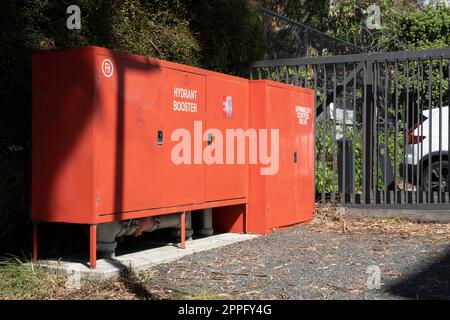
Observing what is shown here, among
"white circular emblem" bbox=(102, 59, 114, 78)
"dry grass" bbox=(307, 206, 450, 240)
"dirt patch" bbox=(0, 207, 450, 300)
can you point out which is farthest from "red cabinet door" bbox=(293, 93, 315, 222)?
"white circular emblem" bbox=(102, 59, 114, 78)

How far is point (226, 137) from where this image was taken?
7992 mm

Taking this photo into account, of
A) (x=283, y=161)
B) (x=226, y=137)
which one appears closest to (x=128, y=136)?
(x=226, y=137)

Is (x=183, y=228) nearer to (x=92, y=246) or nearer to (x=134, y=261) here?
(x=134, y=261)

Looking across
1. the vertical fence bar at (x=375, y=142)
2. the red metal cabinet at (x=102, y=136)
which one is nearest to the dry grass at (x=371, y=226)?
the vertical fence bar at (x=375, y=142)

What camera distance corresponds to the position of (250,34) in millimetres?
10586

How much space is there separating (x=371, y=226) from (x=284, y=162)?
1.67 metres

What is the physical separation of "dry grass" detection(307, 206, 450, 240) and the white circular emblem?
13.5 ft

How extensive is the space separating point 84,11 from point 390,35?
1240 cm

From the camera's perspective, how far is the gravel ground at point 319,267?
213 inches

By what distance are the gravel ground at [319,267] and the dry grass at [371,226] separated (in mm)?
28

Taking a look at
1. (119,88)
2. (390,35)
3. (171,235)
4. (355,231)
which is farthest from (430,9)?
(119,88)

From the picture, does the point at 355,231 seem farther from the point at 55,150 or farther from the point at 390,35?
the point at 390,35

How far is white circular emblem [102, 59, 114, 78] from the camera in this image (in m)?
5.98
